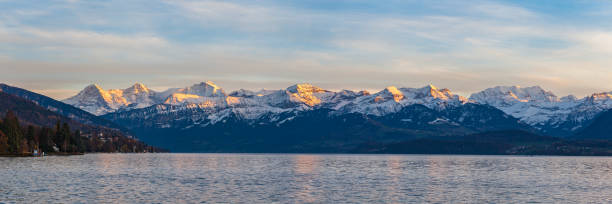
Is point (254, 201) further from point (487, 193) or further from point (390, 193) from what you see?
point (487, 193)

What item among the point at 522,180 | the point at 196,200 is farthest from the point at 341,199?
the point at 522,180

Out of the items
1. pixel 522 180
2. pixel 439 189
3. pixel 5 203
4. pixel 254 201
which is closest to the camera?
pixel 5 203

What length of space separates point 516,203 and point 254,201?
37.4 meters

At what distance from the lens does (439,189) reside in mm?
127312

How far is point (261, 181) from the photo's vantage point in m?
144

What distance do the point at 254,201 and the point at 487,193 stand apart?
41558mm

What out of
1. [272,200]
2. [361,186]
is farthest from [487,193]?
[272,200]

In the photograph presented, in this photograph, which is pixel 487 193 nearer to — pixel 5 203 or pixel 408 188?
pixel 408 188

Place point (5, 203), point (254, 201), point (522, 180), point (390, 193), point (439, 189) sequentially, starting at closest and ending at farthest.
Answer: point (5, 203) → point (254, 201) → point (390, 193) → point (439, 189) → point (522, 180)

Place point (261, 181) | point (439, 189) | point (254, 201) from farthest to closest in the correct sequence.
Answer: point (261, 181), point (439, 189), point (254, 201)

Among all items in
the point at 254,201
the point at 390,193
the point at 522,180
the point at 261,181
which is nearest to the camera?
the point at 254,201

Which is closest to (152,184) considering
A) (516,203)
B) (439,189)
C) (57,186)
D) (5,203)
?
(57,186)

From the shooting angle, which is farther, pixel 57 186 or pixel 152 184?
pixel 152 184

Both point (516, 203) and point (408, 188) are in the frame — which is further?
point (408, 188)
